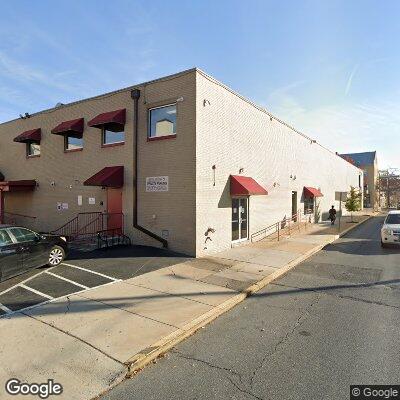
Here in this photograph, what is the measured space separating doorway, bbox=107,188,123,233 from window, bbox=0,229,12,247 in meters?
5.61

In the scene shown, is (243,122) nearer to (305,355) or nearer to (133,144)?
(133,144)

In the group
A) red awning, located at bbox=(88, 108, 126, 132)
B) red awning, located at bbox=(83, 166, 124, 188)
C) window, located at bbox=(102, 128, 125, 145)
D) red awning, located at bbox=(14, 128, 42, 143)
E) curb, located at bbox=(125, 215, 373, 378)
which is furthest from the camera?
red awning, located at bbox=(14, 128, 42, 143)

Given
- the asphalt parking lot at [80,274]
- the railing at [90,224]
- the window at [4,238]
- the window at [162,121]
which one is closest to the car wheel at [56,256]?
the asphalt parking lot at [80,274]

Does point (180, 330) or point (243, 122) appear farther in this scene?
point (243, 122)

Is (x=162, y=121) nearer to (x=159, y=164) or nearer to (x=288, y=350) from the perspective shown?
(x=159, y=164)

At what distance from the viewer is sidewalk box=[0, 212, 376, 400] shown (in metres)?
4.54

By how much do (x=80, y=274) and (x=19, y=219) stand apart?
12.8m

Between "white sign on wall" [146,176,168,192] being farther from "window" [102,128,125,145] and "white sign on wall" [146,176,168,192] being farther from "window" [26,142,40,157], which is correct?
"window" [26,142,40,157]

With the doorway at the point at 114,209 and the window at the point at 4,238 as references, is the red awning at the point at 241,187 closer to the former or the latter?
the doorway at the point at 114,209

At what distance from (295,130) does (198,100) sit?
42.6 ft

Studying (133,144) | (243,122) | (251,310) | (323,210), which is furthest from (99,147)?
(323,210)

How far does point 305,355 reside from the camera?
5012mm

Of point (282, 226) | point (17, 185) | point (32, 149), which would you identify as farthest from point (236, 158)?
Answer: point (32, 149)

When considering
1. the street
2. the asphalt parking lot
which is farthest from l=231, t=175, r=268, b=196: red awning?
the street
